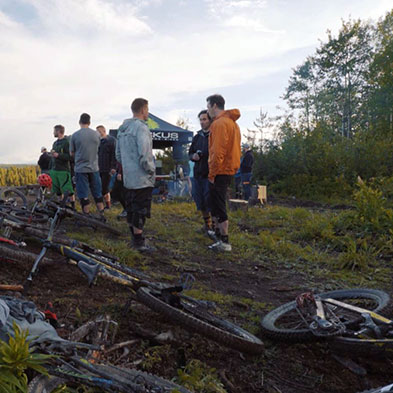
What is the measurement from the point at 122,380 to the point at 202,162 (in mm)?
5261

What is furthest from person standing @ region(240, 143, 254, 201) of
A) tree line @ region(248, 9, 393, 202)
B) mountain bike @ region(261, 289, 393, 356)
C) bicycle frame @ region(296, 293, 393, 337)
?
bicycle frame @ region(296, 293, 393, 337)

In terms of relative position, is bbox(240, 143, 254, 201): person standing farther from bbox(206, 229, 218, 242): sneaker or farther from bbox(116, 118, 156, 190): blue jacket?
bbox(116, 118, 156, 190): blue jacket

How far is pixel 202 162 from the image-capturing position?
6.86 meters

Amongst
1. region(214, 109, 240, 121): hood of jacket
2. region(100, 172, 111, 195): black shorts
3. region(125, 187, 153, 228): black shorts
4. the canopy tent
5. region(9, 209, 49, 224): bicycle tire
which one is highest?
the canopy tent

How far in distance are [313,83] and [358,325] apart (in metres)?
48.6

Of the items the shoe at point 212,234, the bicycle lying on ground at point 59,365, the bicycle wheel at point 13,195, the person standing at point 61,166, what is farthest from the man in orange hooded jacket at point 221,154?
the bicycle wheel at point 13,195

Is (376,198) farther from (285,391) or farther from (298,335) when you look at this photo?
(285,391)

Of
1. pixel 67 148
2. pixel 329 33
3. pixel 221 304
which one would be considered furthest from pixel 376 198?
pixel 329 33

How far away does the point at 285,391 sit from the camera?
8.13 feet

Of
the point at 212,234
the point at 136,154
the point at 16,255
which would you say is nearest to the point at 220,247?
the point at 212,234

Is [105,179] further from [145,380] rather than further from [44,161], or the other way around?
[145,380]

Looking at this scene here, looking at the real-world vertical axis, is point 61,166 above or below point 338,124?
below

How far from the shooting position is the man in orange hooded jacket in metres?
5.93

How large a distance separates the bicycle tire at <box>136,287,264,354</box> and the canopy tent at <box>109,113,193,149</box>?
1350cm
